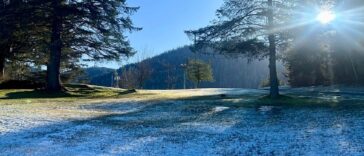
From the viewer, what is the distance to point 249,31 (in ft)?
85.9

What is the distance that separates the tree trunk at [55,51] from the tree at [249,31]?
10.7 meters

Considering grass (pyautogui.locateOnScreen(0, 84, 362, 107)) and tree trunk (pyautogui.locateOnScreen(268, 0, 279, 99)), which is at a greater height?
tree trunk (pyautogui.locateOnScreen(268, 0, 279, 99))

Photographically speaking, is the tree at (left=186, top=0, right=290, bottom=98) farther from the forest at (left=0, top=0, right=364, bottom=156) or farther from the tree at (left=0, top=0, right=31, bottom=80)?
the tree at (left=0, top=0, right=31, bottom=80)

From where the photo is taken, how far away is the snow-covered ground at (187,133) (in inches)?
440

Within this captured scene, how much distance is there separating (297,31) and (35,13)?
695 inches

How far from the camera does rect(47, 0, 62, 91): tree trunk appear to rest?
33062 mm

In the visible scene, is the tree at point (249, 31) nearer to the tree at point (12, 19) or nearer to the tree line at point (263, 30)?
the tree line at point (263, 30)

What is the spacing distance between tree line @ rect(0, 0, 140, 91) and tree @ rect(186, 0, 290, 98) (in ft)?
27.9

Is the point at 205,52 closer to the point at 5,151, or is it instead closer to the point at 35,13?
the point at 35,13

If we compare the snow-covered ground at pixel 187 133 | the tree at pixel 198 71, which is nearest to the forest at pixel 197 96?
the snow-covered ground at pixel 187 133

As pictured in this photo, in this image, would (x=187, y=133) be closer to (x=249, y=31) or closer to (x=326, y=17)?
(x=249, y=31)

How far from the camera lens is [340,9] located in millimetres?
35906

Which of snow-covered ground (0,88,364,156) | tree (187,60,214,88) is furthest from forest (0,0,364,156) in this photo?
tree (187,60,214,88)

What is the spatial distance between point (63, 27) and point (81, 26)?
1256 millimetres
